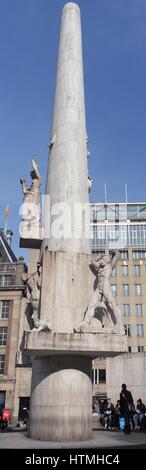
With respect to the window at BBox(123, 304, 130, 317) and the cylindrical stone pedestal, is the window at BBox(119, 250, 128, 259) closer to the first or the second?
the window at BBox(123, 304, 130, 317)

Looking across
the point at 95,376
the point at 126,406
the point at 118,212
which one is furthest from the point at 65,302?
the point at 118,212

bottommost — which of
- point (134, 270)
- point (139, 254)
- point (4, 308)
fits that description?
point (4, 308)

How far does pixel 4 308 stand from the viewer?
56.3 metres

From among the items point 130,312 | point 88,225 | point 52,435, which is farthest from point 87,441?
point 130,312

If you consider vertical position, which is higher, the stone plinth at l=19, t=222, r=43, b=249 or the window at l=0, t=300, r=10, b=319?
the window at l=0, t=300, r=10, b=319

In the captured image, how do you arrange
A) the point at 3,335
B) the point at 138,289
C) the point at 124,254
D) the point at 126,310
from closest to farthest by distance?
the point at 3,335
the point at 126,310
the point at 138,289
the point at 124,254

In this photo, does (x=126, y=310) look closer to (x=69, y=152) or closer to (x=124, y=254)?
(x=124, y=254)

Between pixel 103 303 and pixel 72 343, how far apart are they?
5.39 feet

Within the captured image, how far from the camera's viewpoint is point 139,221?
7956 cm

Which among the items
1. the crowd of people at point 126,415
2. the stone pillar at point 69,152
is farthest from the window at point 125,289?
the stone pillar at point 69,152

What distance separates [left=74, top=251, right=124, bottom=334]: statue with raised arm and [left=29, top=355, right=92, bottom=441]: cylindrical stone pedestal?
1.07 metres

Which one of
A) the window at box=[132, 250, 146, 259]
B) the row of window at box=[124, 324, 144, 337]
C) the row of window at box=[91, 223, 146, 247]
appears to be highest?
the row of window at box=[91, 223, 146, 247]

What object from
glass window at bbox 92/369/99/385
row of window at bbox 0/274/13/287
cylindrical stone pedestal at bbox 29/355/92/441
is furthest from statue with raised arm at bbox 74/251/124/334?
glass window at bbox 92/369/99/385

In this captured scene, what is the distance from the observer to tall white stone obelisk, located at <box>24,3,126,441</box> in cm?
1054
